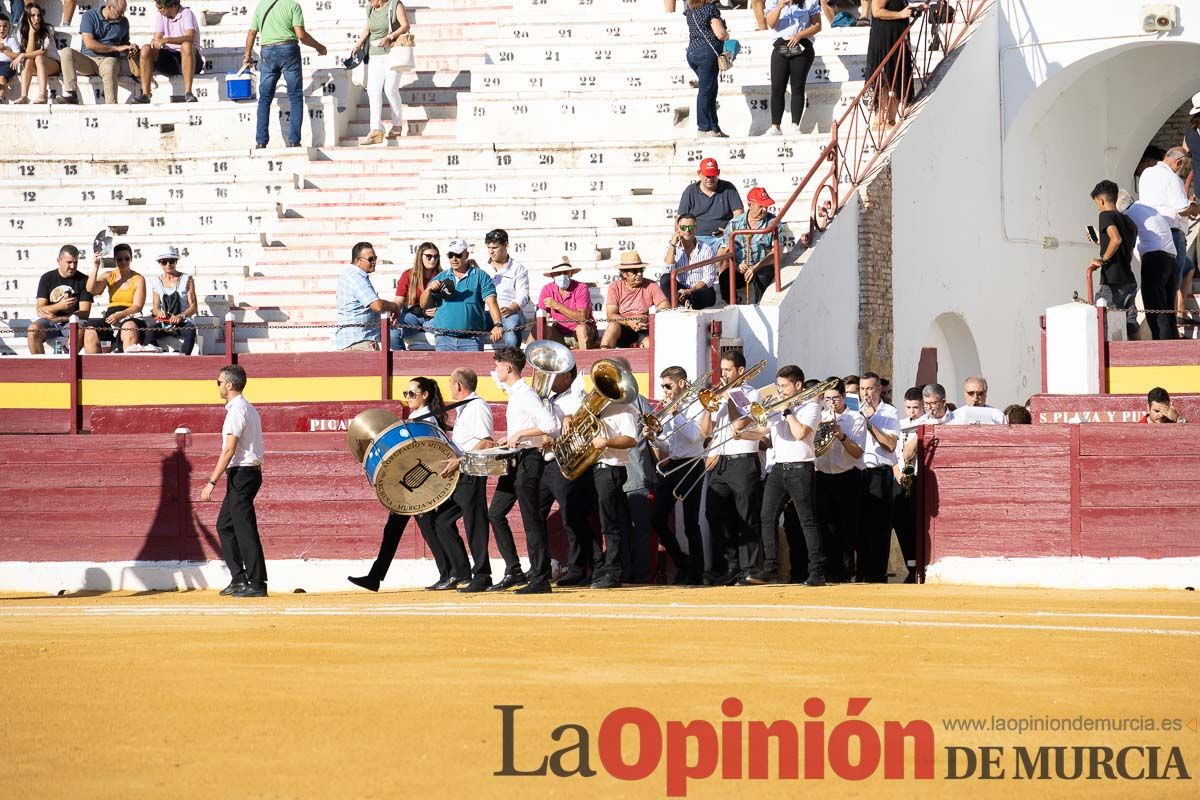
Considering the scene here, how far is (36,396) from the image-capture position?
15781 mm

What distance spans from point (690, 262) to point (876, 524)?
3.27m

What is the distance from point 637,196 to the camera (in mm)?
17344

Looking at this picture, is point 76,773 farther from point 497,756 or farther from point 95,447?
point 95,447

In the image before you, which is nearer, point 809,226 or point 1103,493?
point 1103,493

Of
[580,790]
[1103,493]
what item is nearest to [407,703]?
[580,790]

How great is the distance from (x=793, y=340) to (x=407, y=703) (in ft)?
27.2

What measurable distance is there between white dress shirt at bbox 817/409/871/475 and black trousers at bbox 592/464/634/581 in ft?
4.69

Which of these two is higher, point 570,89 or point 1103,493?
point 570,89

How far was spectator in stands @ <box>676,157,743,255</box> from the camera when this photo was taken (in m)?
15.3

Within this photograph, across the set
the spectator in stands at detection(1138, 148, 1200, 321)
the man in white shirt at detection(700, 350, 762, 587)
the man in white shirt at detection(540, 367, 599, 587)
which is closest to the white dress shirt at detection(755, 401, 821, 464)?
the man in white shirt at detection(700, 350, 762, 587)

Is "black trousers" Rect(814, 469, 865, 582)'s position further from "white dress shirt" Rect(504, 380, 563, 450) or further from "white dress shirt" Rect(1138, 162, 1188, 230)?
"white dress shirt" Rect(1138, 162, 1188, 230)

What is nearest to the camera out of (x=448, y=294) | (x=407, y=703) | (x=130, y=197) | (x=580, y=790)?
(x=580, y=790)

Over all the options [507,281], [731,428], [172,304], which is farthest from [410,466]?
[172,304]

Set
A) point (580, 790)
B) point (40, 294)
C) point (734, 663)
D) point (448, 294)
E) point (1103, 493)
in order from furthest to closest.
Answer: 1. point (40, 294)
2. point (448, 294)
3. point (1103, 493)
4. point (734, 663)
5. point (580, 790)
